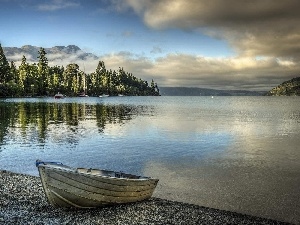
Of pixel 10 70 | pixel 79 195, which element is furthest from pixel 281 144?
pixel 10 70

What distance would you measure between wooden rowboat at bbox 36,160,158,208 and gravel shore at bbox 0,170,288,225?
55 cm

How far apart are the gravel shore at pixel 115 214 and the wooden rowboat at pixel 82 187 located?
1.80 feet

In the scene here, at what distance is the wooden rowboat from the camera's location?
15.8m

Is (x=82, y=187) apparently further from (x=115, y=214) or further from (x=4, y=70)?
(x=4, y=70)

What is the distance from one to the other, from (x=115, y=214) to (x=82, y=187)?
2.22m

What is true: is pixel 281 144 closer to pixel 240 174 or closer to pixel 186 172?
pixel 240 174

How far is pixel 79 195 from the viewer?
53.3 feet

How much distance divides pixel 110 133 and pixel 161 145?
41.2ft

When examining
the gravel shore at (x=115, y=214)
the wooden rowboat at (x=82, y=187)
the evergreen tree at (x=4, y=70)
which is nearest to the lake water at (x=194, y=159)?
the gravel shore at (x=115, y=214)

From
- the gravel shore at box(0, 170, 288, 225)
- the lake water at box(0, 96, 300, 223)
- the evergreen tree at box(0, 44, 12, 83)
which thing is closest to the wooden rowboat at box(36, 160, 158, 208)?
the gravel shore at box(0, 170, 288, 225)

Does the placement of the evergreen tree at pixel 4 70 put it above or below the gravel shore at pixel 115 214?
above

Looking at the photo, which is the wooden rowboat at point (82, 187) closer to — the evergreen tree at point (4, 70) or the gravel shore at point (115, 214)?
the gravel shore at point (115, 214)

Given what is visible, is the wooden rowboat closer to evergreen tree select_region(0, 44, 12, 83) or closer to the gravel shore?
the gravel shore

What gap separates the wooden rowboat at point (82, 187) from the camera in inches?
621
